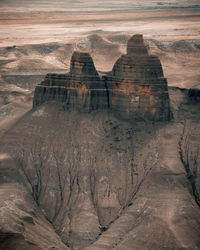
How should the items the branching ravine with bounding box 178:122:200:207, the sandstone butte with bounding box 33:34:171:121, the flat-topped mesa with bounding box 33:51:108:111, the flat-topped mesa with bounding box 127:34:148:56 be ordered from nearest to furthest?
the branching ravine with bounding box 178:122:200:207 → the sandstone butte with bounding box 33:34:171:121 → the flat-topped mesa with bounding box 127:34:148:56 → the flat-topped mesa with bounding box 33:51:108:111

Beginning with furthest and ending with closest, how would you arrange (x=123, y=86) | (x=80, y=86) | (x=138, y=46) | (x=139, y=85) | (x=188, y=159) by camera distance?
(x=80, y=86)
(x=123, y=86)
(x=138, y=46)
(x=139, y=85)
(x=188, y=159)

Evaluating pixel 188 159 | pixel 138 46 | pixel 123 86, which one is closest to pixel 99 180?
pixel 188 159

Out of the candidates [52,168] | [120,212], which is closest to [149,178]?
[120,212]

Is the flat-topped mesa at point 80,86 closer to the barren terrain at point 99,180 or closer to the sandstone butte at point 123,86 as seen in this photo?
the sandstone butte at point 123,86

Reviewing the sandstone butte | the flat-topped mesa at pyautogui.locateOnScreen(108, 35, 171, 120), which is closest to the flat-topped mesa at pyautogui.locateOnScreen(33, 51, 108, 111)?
the sandstone butte

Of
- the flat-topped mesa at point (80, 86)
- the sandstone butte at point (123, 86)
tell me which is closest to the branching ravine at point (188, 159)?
the sandstone butte at point (123, 86)

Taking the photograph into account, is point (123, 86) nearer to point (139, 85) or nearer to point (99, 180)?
point (139, 85)

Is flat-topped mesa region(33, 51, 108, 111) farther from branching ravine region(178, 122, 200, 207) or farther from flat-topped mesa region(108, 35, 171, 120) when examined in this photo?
branching ravine region(178, 122, 200, 207)
